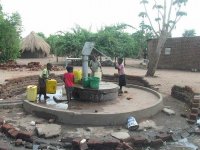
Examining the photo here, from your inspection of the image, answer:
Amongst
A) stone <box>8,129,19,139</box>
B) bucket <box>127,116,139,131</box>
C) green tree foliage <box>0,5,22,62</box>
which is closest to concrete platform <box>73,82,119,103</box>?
bucket <box>127,116,139,131</box>

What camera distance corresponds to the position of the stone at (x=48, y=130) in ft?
24.4

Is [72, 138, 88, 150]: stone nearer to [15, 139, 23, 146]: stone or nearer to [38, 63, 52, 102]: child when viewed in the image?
[15, 139, 23, 146]: stone

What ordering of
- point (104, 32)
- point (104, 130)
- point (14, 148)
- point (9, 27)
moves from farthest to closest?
point (104, 32) < point (9, 27) < point (104, 130) < point (14, 148)

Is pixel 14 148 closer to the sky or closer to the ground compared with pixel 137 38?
closer to the ground

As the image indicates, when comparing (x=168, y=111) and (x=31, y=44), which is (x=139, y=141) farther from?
(x=31, y=44)

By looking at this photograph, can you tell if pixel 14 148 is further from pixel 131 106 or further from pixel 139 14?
pixel 139 14

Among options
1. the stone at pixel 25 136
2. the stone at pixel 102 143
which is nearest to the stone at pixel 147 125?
the stone at pixel 102 143

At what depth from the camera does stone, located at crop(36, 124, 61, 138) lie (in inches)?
293

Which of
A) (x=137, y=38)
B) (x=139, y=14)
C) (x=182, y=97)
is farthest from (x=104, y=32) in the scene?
(x=182, y=97)

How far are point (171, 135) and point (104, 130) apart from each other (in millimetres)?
1774

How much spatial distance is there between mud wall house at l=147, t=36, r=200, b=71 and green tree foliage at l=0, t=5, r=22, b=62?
12132 millimetres

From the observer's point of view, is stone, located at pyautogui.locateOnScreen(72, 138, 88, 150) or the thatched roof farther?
the thatched roof

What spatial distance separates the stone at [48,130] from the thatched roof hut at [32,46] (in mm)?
27383

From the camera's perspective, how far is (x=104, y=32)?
27.1 meters
